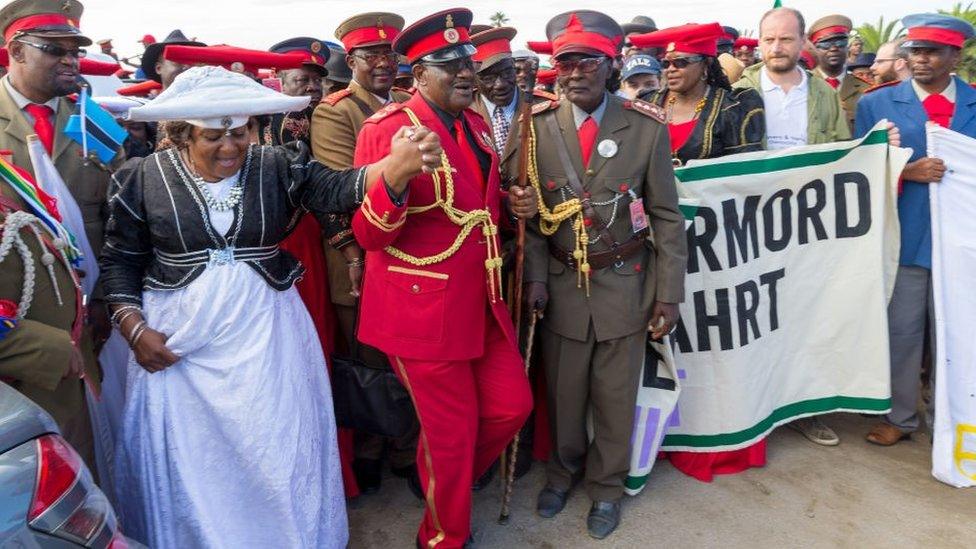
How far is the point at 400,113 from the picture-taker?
2791 millimetres

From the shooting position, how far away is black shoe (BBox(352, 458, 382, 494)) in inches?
147

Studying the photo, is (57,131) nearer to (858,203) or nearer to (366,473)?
(366,473)

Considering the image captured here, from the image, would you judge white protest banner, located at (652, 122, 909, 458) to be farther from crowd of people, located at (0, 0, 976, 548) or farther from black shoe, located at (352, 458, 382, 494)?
black shoe, located at (352, 458, 382, 494)

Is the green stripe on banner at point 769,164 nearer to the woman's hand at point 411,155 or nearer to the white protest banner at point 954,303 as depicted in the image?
the white protest banner at point 954,303

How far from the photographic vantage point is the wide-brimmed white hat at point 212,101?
92.2 inches

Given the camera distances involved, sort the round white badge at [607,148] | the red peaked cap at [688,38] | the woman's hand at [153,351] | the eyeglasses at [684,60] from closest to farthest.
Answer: the woman's hand at [153,351]
the round white badge at [607,148]
the red peaked cap at [688,38]
the eyeglasses at [684,60]

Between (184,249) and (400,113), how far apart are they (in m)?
0.96

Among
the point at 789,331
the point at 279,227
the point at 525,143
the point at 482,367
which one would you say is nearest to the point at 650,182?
the point at 525,143

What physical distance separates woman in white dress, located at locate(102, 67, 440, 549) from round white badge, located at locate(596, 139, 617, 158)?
3.60 feet

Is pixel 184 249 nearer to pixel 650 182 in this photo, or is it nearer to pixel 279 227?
pixel 279 227

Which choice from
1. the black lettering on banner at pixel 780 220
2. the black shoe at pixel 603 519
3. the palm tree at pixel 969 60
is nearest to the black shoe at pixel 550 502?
the black shoe at pixel 603 519

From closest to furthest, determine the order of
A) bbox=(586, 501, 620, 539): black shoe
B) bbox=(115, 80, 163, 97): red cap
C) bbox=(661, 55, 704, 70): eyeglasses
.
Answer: bbox=(586, 501, 620, 539): black shoe → bbox=(661, 55, 704, 70): eyeglasses → bbox=(115, 80, 163, 97): red cap

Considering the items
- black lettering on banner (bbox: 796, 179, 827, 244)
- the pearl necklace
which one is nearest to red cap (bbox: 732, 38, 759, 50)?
black lettering on banner (bbox: 796, 179, 827, 244)

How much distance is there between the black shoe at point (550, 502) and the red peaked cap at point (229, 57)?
2361mm
